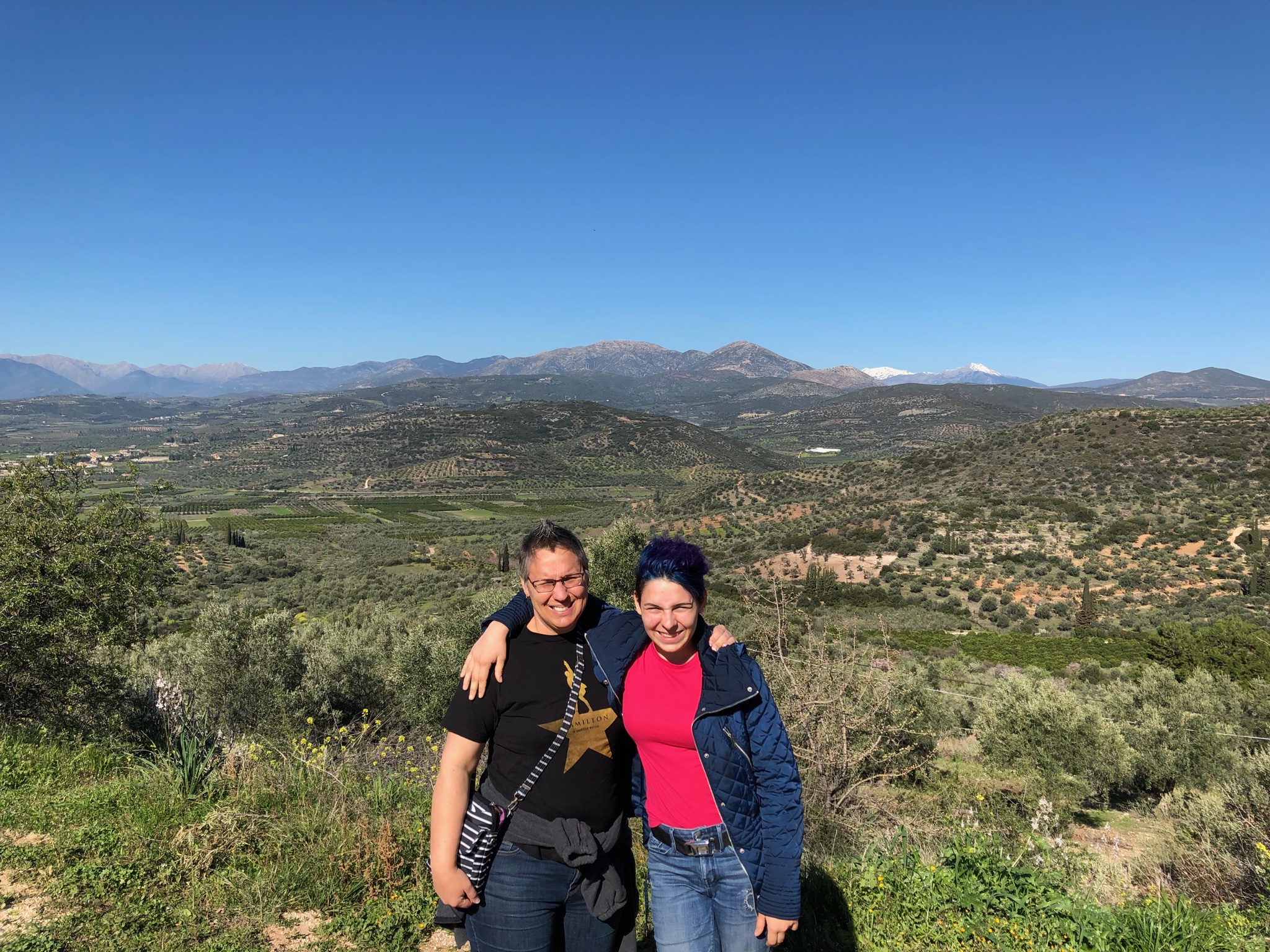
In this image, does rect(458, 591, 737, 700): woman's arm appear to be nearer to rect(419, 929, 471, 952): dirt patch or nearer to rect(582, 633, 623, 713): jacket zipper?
rect(582, 633, 623, 713): jacket zipper

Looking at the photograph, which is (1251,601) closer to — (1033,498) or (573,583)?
(1033,498)

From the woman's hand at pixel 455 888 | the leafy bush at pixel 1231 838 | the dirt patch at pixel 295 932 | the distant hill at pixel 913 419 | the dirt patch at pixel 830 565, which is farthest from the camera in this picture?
the distant hill at pixel 913 419

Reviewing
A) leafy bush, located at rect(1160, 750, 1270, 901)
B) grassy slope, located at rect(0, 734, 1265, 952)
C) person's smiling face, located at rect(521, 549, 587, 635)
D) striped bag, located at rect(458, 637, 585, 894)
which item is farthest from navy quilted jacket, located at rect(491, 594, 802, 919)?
leafy bush, located at rect(1160, 750, 1270, 901)

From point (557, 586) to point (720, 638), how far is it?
621 mm

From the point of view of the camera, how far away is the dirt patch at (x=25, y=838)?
3.39 meters

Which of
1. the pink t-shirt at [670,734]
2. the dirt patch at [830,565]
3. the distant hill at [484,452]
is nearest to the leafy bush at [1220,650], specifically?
the dirt patch at [830,565]

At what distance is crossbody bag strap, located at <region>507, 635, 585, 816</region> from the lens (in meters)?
1.96

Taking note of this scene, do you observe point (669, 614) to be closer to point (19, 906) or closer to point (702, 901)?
point (702, 901)

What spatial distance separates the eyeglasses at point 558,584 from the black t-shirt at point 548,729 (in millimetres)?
187

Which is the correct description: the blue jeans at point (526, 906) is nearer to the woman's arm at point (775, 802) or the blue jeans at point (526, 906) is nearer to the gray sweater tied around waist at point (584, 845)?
the gray sweater tied around waist at point (584, 845)

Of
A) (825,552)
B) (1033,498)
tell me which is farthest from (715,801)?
(1033,498)

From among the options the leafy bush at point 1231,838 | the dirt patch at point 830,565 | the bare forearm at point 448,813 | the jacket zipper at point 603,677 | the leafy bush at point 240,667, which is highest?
the jacket zipper at point 603,677

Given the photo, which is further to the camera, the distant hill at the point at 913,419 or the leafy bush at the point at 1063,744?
the distant hill at the point at 913,419

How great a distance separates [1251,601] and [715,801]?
32114 mm
